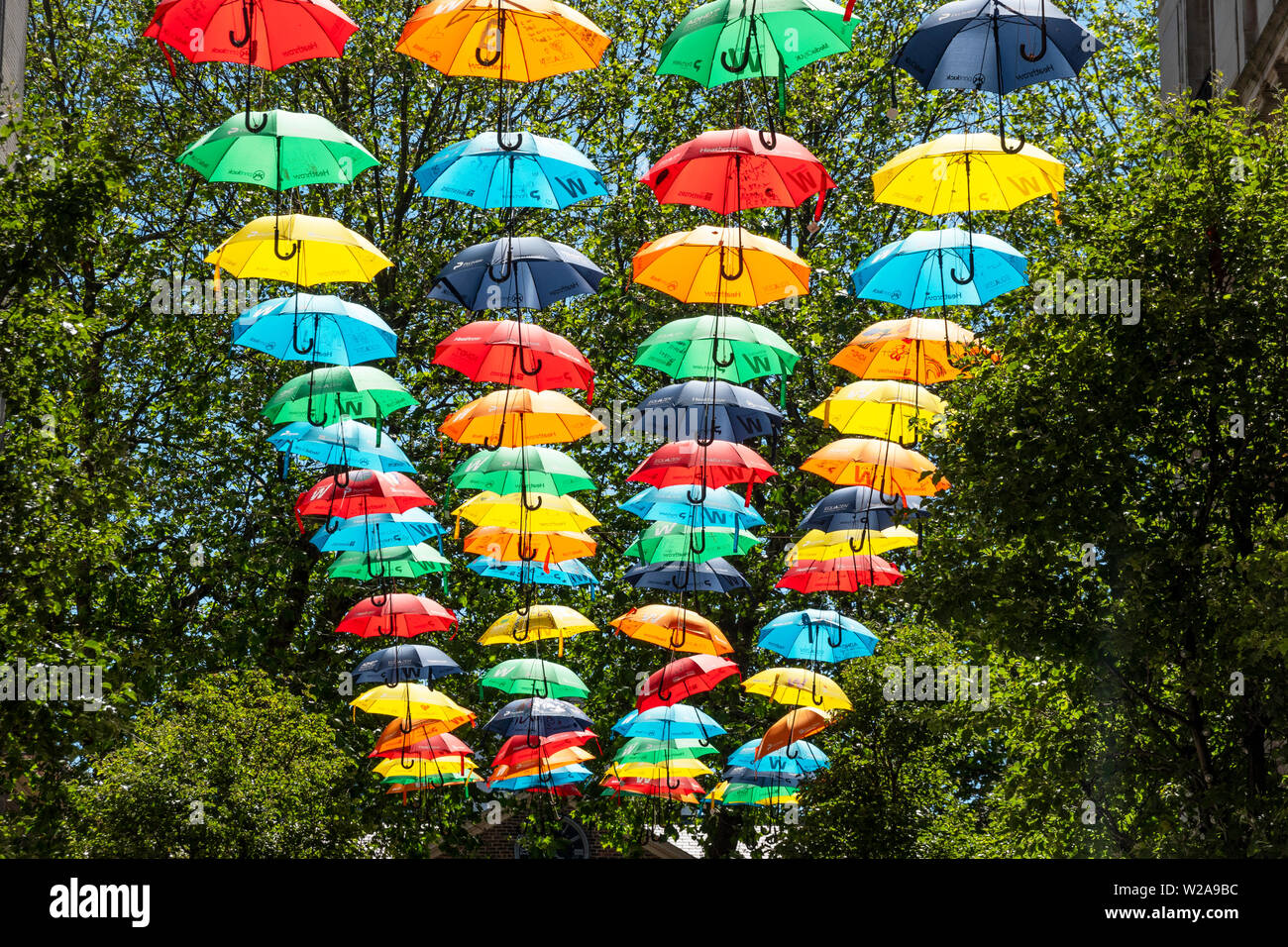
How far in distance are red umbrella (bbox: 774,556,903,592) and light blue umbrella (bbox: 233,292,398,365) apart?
4.99 m

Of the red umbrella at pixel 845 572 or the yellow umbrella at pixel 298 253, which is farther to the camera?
the red umbrella at pixel 845 572

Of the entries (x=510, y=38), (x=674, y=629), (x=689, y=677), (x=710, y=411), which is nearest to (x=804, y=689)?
(x=689, y=677)

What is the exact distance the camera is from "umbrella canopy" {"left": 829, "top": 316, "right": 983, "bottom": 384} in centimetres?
1190

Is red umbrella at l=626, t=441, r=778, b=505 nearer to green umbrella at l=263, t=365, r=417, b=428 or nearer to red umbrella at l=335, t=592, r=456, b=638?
green umbrella at l=263, t=365, r=417, b=428

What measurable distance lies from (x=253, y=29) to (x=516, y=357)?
3.97 m

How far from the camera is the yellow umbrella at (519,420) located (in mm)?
12461

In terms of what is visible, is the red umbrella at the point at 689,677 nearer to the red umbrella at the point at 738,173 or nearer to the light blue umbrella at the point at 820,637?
the light blue umbrella at the point at 820,637

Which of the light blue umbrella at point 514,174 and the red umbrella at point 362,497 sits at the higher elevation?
the light blue umbrella at point 514,174

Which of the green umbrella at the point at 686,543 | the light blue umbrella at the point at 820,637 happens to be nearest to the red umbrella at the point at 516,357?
the green umbrella at the point at 686,543

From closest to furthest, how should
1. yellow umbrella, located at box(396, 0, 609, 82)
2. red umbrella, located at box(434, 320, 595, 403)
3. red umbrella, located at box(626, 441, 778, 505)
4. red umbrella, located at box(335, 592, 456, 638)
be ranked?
1. yellow umbrella, located at box(396, 0, 609, 82)
2. red umbrella, located at box(434, 320, 595, 403)
3. red umbrella, located at box(626, 441, 778, 505)
4. red umbrella, located at box(335, 592, 456, 638)

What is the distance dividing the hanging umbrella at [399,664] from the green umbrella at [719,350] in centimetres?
555

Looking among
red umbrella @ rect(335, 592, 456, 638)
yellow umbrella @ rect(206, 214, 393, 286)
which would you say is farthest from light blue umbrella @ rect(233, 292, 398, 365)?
red umbrella @ rect(335, 592, 456, 638)

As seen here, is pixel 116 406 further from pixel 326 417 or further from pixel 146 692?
pixel 326 417

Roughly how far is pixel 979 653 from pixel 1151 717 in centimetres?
151
